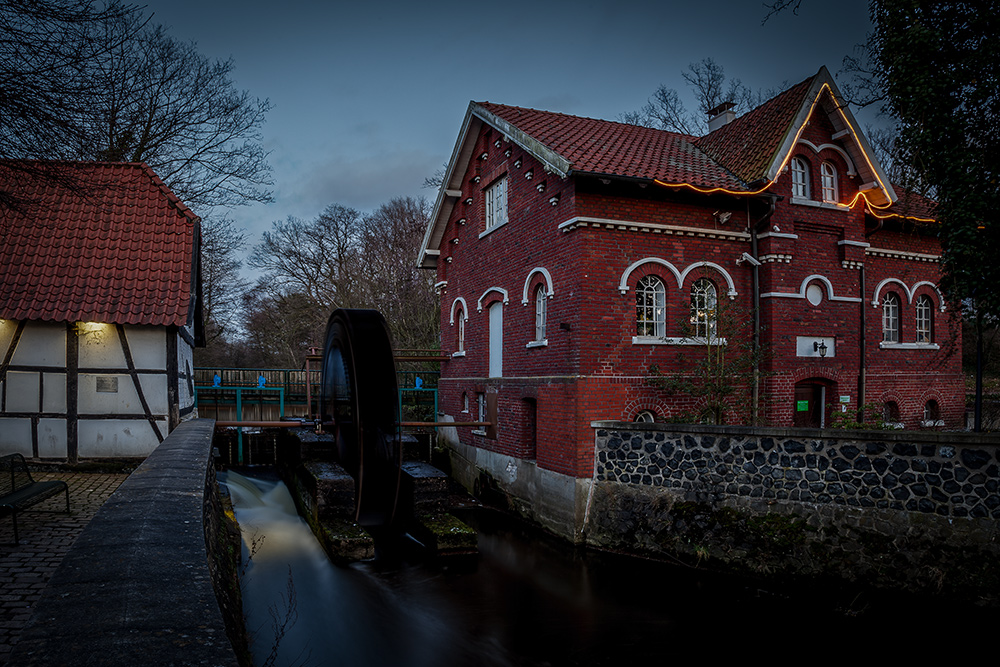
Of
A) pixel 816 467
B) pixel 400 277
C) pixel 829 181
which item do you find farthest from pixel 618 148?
pixel 400 277

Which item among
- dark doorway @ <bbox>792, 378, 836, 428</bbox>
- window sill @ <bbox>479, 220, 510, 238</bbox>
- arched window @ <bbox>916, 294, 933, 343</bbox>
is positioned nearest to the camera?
dark doorway @ <bbox>792, 378, 836, 428</bbox>

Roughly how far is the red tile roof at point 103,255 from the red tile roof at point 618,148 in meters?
6.64

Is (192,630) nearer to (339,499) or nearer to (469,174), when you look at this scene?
(339,499)

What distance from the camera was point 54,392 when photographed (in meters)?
10.5

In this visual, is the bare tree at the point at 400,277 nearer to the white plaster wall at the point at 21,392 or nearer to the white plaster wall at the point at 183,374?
the white plaster wall at the point at 183,374

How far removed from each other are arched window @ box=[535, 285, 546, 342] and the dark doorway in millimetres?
4882

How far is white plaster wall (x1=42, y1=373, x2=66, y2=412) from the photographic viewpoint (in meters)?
10.5

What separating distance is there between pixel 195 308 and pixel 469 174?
6.88 m

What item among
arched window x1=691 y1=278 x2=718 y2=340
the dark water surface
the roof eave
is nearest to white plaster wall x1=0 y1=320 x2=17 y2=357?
the dark water surface

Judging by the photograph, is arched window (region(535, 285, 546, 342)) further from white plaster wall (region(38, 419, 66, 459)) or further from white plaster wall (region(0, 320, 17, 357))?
white plaster wall (region(0, 320, 17, 357))

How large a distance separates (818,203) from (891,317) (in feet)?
11.9

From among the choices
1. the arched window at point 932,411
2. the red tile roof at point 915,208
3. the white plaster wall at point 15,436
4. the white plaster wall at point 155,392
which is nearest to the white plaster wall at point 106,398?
the white plaster wall at point 155,392

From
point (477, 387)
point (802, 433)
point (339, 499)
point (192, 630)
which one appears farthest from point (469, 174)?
point (192, 630)

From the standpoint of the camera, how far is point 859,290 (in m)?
12.9
